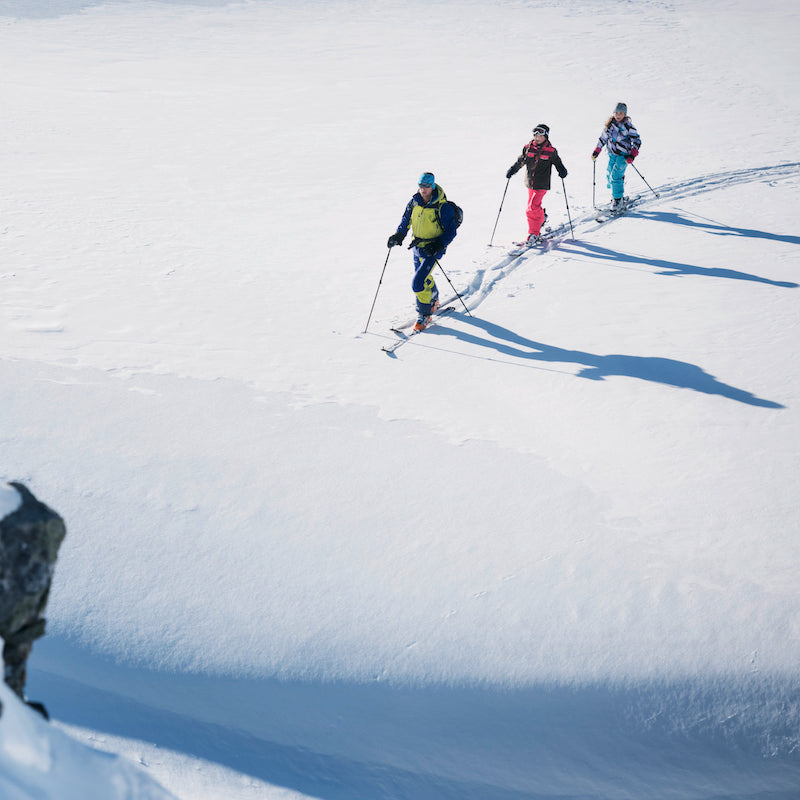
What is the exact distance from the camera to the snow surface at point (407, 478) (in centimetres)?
394

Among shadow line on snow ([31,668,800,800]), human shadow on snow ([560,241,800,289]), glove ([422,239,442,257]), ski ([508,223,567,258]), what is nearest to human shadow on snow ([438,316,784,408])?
glove ([422,239,442,257])

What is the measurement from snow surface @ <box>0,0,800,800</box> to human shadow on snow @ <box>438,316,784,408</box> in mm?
34

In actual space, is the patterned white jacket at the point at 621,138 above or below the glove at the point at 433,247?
above

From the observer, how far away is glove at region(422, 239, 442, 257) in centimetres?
728

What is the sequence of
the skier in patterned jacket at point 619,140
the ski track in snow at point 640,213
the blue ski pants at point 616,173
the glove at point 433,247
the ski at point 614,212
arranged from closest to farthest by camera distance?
the glove at point 433,247 < the ski track in snow at point 640,213 < the skier in patterned jacket at point 619,140 < the blue ski pants at point 616,173 < the ski at point 614,212

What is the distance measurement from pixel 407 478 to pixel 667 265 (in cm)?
538

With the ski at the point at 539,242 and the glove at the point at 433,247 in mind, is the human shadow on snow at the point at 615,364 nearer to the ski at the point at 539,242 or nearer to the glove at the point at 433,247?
the glove at the point at 433,247

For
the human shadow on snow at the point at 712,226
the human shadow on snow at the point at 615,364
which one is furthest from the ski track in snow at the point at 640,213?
the human shadow on snow at the point at 615,364

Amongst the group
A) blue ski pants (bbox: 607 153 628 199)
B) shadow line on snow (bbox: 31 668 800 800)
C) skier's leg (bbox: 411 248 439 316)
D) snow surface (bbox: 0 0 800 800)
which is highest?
blue ski pants (bbox: 607 153 628 199)

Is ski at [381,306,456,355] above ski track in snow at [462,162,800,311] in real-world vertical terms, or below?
below

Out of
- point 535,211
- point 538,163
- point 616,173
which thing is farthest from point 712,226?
point 538,163

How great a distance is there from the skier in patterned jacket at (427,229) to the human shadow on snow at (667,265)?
9.48 ft

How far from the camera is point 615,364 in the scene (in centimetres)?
688

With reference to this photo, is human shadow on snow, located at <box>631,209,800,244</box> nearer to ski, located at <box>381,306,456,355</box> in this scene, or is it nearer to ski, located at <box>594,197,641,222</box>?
ski, located at <box>594,197,641,222</box>
